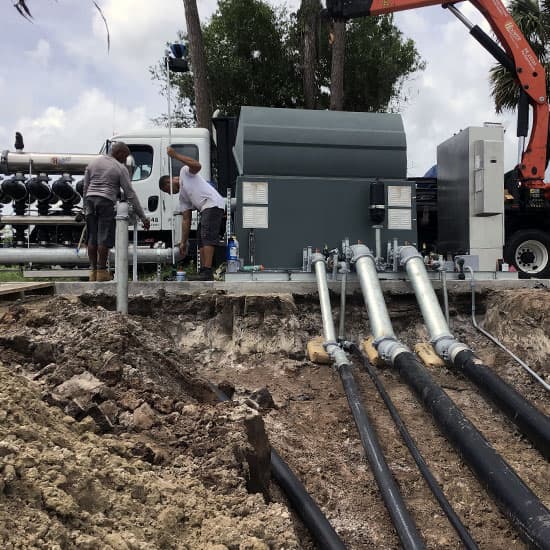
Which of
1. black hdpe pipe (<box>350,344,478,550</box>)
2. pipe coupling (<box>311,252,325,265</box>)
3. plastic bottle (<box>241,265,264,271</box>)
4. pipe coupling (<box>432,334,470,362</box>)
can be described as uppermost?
pipe coupling (<box>311,252,325,265</box>)

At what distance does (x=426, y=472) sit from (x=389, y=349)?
5.25ft

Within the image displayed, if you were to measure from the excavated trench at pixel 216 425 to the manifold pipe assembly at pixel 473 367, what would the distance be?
217 millimetres

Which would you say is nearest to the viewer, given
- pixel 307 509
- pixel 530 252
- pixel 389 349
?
pixel 307 509

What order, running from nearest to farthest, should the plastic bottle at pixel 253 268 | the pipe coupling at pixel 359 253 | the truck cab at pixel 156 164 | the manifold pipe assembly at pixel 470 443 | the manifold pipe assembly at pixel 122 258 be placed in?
the manifold pipe assembly at pixel 470 443
the manifold pipe assembly at pixel 122 258
the pipe coupling at pixel 359 253
the plastic bottle at pixel 253 268
the truck cab at pixel 156 164

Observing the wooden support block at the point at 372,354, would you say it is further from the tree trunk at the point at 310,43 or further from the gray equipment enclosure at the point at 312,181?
the tree trunk at the point at 310,43

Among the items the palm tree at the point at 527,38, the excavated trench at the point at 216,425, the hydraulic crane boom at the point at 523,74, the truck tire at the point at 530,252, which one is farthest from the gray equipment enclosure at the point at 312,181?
the palm tree at the point at 527,38

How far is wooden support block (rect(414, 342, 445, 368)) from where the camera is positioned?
5.13 meters

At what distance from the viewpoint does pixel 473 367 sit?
4.50 metres

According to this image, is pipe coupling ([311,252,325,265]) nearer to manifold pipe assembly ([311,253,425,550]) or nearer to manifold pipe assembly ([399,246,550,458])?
manifold pipe assembly ([311,253,425,550])

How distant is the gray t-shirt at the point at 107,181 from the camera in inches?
251

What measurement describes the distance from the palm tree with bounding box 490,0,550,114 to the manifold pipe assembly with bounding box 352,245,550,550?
13.5m

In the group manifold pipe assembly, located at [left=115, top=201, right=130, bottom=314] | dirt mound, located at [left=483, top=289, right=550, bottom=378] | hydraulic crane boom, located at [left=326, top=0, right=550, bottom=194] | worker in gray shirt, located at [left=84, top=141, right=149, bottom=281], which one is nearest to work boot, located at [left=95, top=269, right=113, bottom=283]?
worker in gray shirt, located at [left=84, top=141, right=149, bottom=281]

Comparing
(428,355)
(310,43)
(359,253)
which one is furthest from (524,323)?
(310,43)

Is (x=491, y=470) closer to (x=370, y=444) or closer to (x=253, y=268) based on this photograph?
(x=370, y=444)
